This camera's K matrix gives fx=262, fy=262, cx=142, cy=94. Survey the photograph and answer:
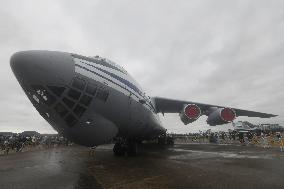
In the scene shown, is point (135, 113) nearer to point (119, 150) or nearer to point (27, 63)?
point (119, 150)

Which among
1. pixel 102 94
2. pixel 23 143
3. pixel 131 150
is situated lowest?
pixel 131 150

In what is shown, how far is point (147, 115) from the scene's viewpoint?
45.9ft

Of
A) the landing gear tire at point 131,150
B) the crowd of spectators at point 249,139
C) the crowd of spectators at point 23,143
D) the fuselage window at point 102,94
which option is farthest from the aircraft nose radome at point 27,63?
the crowd of spectators at point 23,143

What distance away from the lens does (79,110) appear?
8.78 metres

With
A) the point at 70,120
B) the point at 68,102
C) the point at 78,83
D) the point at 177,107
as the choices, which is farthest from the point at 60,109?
the point at 177,107

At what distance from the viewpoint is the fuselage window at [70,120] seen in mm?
8734

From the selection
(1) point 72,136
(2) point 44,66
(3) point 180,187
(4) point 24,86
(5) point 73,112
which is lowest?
(3) point 180,187

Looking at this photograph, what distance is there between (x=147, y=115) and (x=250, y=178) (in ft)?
24.1

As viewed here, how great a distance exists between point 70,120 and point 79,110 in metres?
0.47

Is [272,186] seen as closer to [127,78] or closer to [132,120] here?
[132,120]

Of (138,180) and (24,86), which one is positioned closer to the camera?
(138,180)

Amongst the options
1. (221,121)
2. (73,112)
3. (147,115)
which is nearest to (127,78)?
(147,115)

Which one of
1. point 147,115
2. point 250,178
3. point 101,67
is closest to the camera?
point 250,178

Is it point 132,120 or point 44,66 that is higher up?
point 44,66
